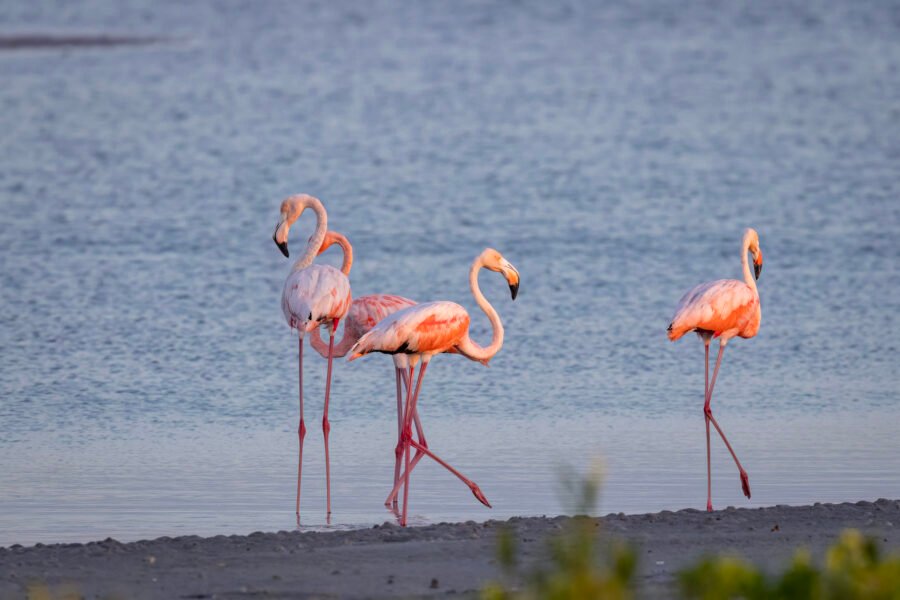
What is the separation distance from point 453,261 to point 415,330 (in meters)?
9.22

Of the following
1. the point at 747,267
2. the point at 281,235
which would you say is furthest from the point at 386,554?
the point at 747,267

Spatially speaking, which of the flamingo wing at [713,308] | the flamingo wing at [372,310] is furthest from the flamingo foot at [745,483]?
the flamingo wing at [372,310]

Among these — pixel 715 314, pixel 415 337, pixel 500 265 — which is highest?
pixel 500 265

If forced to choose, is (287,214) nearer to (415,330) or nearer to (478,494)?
(415,330)

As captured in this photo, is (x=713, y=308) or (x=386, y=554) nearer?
(x=386, y=554)

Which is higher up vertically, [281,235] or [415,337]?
[281,235]

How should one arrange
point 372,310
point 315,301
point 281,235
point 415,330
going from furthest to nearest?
1. point 281,235
2. point 372,310
3. point 315,301
4. point 415,330

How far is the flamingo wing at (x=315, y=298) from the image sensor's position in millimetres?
9430

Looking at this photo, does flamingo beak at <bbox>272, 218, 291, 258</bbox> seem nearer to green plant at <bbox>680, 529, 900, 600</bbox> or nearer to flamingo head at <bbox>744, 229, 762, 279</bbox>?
flamingo head at <bbox>744, 229, 762, 279</bbox>

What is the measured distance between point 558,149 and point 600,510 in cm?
1895

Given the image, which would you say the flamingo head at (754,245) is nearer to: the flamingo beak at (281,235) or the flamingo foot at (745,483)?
the flamingo foot at (745,483)

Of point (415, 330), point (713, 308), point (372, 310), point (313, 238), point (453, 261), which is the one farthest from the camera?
point (453, 261)

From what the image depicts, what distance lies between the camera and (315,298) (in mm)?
9438

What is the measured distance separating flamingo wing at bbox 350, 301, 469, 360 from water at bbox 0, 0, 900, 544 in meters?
0.83
